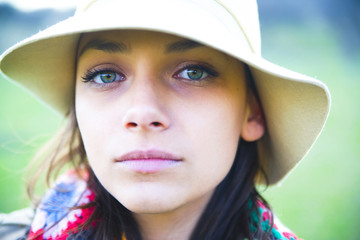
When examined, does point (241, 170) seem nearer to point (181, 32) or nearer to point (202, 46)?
point (202, 46)

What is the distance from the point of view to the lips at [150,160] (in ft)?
3.49

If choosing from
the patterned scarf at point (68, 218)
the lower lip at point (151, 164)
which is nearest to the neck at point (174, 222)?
the patterned scarf at point (68, 218)

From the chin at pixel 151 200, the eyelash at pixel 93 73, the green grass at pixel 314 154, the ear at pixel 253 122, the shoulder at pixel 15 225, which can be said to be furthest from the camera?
the green grass at pixel 314 154

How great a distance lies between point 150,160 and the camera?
107cm

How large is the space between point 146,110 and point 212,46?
0.88 ft

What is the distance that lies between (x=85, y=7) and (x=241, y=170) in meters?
0.89

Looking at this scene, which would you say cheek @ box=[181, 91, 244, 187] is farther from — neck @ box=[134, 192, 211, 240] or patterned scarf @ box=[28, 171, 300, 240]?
patterned scarf @ box=[28, 171, 300, 240]

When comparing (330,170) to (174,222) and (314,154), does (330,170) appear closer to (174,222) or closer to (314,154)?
(314,154)

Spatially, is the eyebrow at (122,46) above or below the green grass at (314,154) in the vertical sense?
above

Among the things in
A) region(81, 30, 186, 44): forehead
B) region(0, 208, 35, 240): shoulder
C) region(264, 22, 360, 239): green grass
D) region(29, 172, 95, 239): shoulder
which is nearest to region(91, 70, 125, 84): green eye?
region(81, 30, 186, 44): forehead

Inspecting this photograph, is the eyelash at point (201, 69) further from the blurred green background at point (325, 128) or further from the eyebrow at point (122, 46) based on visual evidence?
the blurred green background at point (325, 128)

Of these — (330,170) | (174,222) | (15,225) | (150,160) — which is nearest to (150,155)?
(150,160)

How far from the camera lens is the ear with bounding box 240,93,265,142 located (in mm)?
1387

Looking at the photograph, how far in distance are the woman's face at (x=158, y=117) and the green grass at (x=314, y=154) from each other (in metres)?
0.75
